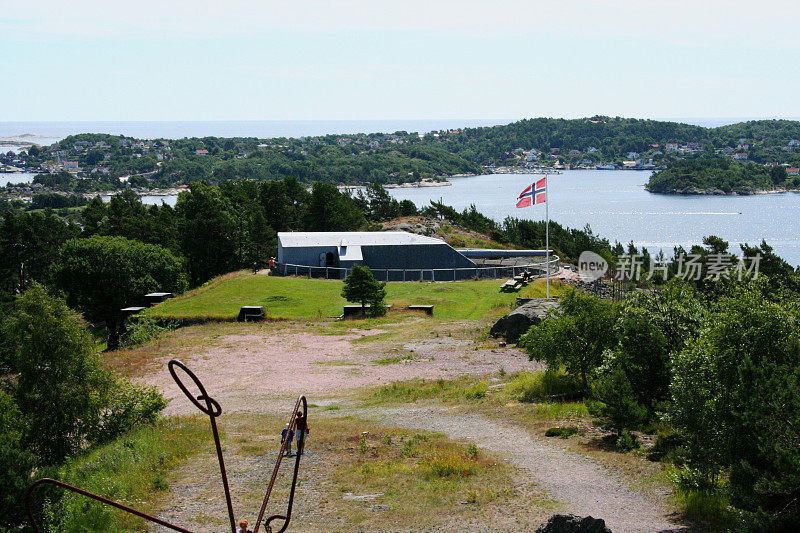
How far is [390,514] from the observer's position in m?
12.9

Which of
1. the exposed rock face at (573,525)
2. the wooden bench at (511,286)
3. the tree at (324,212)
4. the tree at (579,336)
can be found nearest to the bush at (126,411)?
the tree at (579,336)

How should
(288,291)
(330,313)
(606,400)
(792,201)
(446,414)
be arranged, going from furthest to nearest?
1. (792,201)
2. (288,291)
3. (330,313)
4. (446,414)
5. (606,400)

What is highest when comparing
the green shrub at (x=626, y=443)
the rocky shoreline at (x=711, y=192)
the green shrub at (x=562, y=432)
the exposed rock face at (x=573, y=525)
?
the exposed rock face at (x=573, y=525)

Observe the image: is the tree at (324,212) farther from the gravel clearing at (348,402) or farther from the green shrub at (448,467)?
the green shrub at (448,467)

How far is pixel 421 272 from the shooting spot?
52.6m

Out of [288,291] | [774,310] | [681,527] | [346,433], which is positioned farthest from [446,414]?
[288,291]

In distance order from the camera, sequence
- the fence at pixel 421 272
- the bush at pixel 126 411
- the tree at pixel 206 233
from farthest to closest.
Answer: the tree at pixel 206 233
the fence at pixel 421 272
the bush at pixel 126 411

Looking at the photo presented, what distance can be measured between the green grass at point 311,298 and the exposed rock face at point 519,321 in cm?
632

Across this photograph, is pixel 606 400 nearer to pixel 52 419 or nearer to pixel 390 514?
pixel 390 514

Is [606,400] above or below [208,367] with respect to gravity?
above

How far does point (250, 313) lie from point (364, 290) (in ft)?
20.5

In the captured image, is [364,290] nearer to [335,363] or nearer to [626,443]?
[335,363]

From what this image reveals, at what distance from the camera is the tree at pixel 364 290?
3838 centimetres

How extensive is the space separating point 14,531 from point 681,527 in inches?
421
